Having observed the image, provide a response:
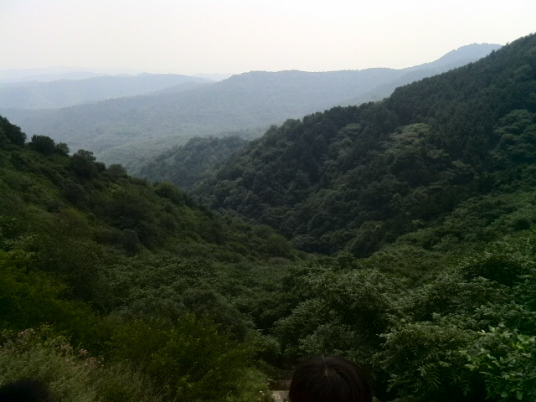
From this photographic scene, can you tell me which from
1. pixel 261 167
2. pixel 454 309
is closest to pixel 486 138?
pixel 261 167

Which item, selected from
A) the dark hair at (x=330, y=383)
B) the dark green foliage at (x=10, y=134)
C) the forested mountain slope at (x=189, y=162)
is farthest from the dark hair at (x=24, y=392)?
the forested mountain slope at (x=189, y=162)

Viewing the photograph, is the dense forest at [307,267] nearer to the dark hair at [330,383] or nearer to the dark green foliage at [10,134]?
the dark green foliage at [10,134]

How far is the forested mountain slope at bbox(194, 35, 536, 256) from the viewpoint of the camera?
36625mm

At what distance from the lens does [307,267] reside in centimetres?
1231

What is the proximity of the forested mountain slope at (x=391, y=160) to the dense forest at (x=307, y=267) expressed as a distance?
223mm

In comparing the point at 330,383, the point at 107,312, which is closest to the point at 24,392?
the point at 330,383

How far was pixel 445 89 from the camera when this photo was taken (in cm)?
5450

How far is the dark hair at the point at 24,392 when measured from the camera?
1779mm

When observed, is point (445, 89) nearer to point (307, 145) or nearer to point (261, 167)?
point (307, 145)

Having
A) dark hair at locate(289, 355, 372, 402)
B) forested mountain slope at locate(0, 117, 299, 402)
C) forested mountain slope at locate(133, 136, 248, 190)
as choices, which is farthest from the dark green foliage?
forested mountain slope at locate(133, 136, 248, 190)

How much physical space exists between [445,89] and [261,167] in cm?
2740

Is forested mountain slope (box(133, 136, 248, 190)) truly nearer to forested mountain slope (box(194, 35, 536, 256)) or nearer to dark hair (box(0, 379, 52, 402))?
forested mountain slope (box(194, 35, 536, 256))

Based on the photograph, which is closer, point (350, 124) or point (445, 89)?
point (445, 89)

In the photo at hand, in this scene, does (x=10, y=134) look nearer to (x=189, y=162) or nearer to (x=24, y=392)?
(x=24, y=392)
